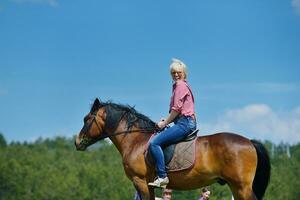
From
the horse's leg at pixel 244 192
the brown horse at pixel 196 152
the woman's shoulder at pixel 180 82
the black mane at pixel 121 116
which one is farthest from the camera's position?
the black mane at pixel 121 116

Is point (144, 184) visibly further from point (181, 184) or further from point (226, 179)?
point (226, 179)

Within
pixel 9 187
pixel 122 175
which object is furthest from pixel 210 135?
pixel 9 187

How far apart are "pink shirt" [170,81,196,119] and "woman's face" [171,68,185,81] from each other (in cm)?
12

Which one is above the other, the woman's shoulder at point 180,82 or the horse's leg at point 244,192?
the woman's shoulder at point 180,82

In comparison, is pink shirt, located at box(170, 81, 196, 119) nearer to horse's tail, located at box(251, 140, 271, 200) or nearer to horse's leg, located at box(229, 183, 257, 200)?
horse's tail, located at box(251, 140, 271, 200)

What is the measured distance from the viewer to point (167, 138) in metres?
12.6

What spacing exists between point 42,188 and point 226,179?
101790 millimetres

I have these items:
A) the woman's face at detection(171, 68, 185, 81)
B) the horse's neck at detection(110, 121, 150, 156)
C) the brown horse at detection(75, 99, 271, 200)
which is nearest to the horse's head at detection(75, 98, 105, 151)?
the brown horse at detection(75, 99, 271, 200)

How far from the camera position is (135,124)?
13.6m

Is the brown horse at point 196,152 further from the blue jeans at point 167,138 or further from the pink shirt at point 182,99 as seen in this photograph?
the pink shirt at point 182,99

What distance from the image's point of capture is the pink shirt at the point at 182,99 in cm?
1262

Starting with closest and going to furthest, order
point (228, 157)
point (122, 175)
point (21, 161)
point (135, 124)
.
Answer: point (228, 157)
point (135, 124)
point (122, 175)
point (21, 161)

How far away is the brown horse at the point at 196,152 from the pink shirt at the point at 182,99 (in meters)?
0.64

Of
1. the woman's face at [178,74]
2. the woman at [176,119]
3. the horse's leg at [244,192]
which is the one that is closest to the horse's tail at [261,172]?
the horse's leg at [244,192]
